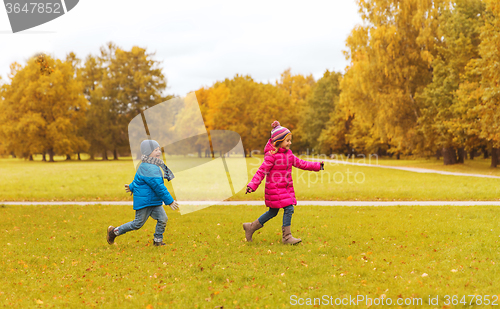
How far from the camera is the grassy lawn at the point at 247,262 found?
4469mm

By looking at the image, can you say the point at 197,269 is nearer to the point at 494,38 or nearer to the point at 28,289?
the point at 28,289

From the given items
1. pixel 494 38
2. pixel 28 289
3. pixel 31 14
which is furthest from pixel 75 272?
pixel 494 38

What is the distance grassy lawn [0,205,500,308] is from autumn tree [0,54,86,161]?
45.9 metres

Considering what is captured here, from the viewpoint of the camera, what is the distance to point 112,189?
16.7m

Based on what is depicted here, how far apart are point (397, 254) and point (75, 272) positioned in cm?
485

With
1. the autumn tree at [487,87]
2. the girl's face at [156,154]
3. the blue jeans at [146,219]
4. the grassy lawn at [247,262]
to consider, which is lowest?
the grassy lawn at [247,262]

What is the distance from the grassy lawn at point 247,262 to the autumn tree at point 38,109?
4593cm

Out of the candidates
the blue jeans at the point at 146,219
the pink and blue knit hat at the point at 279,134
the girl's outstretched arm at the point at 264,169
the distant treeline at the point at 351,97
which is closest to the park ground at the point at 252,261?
the blue jeans at the point at 146,219

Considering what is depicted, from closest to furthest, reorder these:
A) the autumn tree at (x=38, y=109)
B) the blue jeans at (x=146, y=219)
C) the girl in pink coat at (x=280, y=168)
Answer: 1. the girl in pink coat at (x=280, y=168)
2. the blue jeans at (x=146, y=219)
3. the autumn tree at (x=38, y=109)

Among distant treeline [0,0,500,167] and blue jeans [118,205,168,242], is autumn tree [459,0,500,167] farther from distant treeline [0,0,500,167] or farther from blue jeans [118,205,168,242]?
blue jeans [118,205,168,242]

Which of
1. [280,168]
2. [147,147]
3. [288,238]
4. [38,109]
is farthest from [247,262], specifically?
[38,109]

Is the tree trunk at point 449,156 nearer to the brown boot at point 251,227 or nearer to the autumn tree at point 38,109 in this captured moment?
the brown boot at point 251,227

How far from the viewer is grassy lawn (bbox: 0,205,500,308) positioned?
447 centimetres

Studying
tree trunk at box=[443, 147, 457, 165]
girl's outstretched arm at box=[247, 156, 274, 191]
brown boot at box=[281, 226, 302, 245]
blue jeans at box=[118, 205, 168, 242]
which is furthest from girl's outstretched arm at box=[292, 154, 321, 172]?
tree trunk at box=[443, 147, 457, 165]
